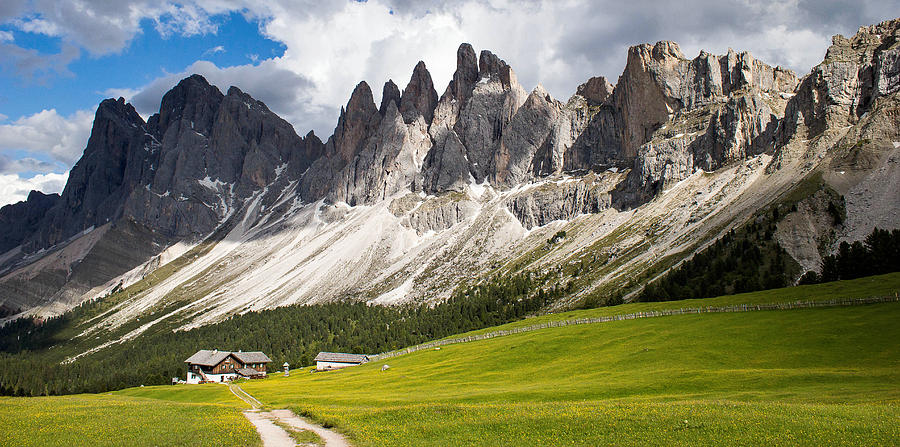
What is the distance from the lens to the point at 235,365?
110688mm

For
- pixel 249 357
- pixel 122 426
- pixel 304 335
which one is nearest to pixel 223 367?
pixel 249 357

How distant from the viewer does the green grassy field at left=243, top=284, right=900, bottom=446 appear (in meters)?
25.8

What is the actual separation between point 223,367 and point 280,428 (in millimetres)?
81508

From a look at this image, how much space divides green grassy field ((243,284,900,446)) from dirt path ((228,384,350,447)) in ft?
3.29

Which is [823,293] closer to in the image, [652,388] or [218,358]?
[652,388]

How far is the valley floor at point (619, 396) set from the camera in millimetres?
26266

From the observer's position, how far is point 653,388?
4144 centimetres

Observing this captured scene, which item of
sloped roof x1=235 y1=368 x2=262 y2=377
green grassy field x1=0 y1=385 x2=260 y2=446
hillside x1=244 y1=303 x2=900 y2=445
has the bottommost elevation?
sloped roof x1=235 y1=368 x2=262 y2=377

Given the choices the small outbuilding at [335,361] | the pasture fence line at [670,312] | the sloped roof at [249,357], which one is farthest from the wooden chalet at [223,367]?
the pasture fence line at [670,312]

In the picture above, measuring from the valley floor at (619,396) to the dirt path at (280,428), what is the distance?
835 millimetres

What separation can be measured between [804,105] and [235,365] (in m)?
174

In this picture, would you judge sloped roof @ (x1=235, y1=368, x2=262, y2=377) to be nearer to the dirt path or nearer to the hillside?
the hillside

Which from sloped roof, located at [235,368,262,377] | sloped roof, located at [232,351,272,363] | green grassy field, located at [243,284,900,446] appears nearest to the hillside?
green grassy field, located at [243,284,900,446]

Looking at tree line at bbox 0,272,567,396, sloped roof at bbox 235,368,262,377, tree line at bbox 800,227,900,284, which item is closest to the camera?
tree line at bbox 800,227,900,284
